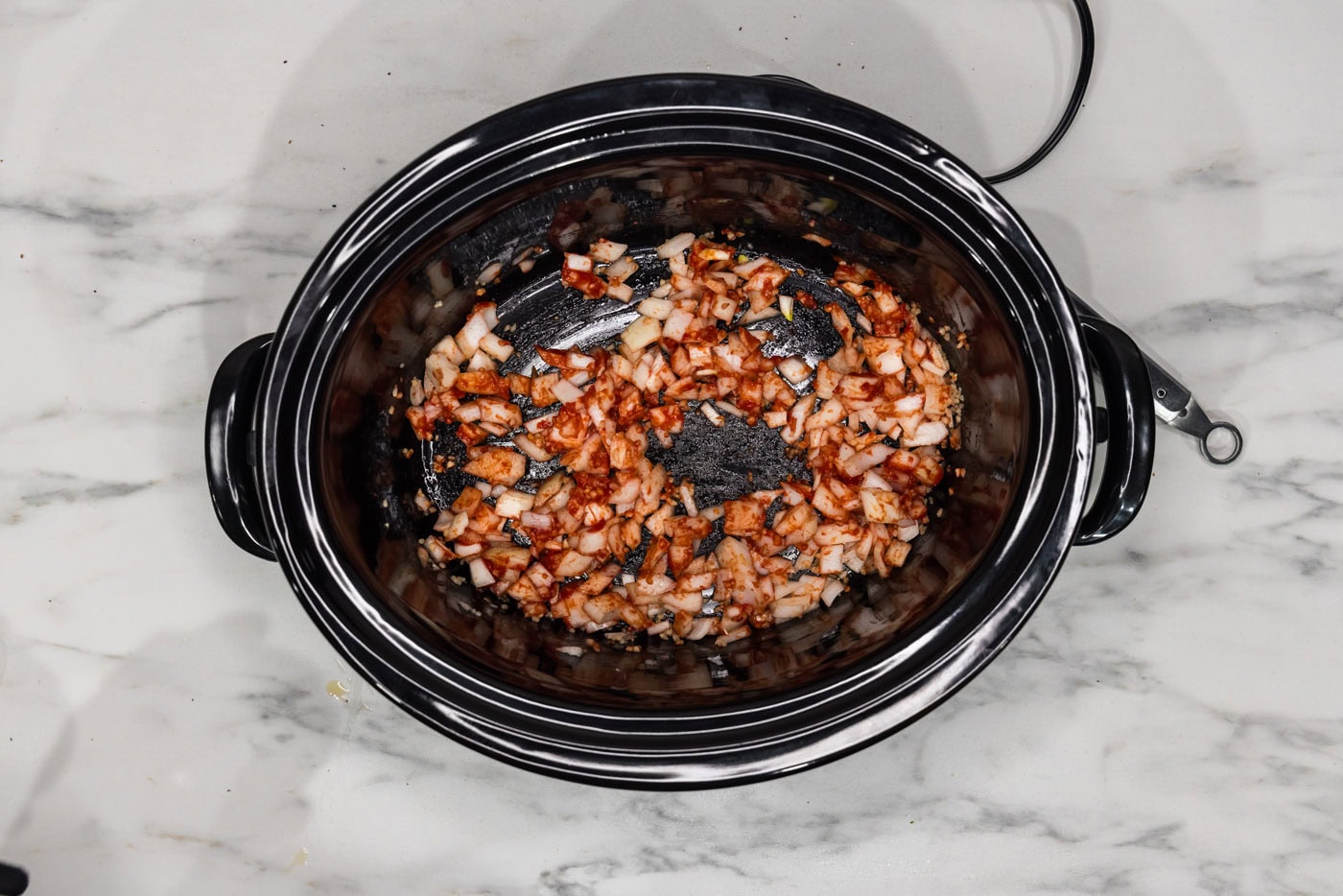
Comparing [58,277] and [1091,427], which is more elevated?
[1091,427]

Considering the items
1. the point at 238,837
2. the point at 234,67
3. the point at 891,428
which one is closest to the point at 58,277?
the point at 234,67

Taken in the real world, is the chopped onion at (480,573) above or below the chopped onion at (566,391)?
below

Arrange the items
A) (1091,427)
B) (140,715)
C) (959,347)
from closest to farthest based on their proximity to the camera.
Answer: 1. (1091,427)
2. (959,347)
3. (140,715)

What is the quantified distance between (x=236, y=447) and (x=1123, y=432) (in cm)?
70

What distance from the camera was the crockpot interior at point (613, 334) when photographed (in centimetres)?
69

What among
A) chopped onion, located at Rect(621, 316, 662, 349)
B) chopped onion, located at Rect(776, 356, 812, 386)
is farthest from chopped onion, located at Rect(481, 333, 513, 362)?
chopped onion, located at Rect(776, 356, 812, 386)

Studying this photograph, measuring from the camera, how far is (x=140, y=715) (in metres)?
0.88

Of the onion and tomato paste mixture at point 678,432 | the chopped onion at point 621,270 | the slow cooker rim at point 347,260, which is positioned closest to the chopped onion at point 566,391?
the onion and tomato paste mixture at point 678,432

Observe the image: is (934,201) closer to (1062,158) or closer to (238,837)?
(1062,158)

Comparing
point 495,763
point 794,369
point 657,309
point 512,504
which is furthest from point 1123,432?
point 495,763

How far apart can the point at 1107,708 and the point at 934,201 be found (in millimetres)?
551

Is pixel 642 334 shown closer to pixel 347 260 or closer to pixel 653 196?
pixel 653 196

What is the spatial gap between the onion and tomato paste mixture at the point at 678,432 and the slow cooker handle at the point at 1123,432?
0.14 metres

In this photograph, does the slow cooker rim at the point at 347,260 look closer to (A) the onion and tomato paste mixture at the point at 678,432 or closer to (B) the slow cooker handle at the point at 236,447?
(B) the slow cooker handle at the point at 236,447
